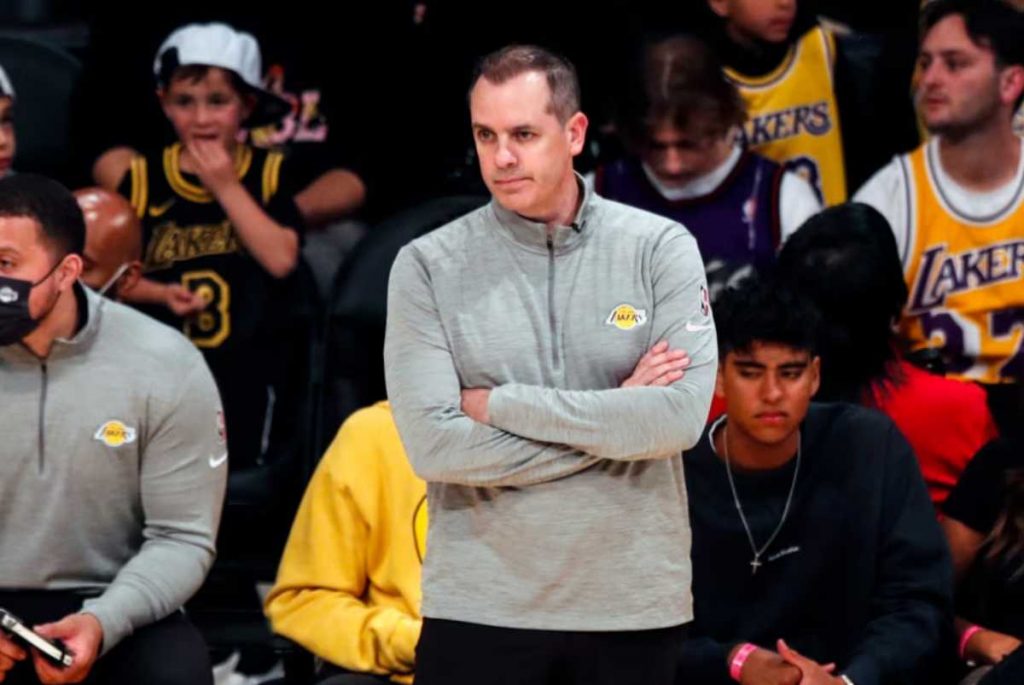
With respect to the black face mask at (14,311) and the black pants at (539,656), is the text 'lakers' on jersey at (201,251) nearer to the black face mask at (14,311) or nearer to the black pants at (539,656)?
the black face mask at (14,311)

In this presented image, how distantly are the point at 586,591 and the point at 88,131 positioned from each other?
310 cm

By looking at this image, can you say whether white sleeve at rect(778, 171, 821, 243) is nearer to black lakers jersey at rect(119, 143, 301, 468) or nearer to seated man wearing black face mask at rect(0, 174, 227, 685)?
black lakers jersey at rect(119, 143, 301, 468)

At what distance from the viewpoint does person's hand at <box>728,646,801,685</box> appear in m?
4.04

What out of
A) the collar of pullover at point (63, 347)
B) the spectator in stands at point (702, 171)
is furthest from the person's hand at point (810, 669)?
the collar of pullover at point (63, 347)

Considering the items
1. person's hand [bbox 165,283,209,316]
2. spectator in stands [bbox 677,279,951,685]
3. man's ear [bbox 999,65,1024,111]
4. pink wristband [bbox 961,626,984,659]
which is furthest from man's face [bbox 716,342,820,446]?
person's hand [bbox 165,283,209,316]

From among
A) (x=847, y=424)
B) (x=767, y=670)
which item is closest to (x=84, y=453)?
(x=767, y=670)

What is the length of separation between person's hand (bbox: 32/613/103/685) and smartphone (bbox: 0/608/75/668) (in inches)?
0.6

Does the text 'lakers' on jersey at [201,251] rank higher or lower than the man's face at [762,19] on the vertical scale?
lower

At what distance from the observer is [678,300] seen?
358 centimetres

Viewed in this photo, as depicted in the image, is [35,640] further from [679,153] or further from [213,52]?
[679,153]

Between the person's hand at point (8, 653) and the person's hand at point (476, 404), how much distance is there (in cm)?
121

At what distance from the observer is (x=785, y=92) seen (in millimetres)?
5852

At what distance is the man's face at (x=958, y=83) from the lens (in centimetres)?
543

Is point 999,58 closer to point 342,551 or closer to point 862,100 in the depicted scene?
point 862,100
